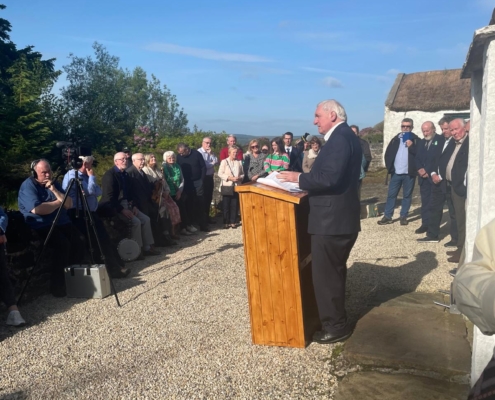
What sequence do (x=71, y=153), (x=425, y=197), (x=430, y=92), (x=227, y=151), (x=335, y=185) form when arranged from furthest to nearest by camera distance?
(x=430, y=92) < (x=227, y=151) < (x=425, y=197) < (x=71, y=153) < (x=335, y=185)

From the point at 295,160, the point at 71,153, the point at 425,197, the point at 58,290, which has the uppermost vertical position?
the point at 71,153

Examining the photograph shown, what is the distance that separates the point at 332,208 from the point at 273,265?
69 centimetres

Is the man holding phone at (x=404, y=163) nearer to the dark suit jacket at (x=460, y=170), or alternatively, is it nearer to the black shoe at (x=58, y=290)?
the dark suit jacket at (x=460, y=170)

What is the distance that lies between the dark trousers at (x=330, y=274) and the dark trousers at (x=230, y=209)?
647 cm

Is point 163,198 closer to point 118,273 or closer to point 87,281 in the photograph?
point 118,273

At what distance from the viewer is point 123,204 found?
797 cm

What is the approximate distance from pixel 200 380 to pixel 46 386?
1.21 metres

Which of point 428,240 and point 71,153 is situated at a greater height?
point 71,153

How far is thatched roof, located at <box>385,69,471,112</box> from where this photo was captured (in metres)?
23.1

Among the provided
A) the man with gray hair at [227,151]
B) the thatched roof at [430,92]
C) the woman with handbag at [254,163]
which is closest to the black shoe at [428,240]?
the woman with handbag at [254,163]

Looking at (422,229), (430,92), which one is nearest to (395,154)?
(422,229)

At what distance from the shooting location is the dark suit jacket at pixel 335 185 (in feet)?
13.2

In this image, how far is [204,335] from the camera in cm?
474

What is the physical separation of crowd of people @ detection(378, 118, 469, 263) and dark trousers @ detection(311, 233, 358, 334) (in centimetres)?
334
